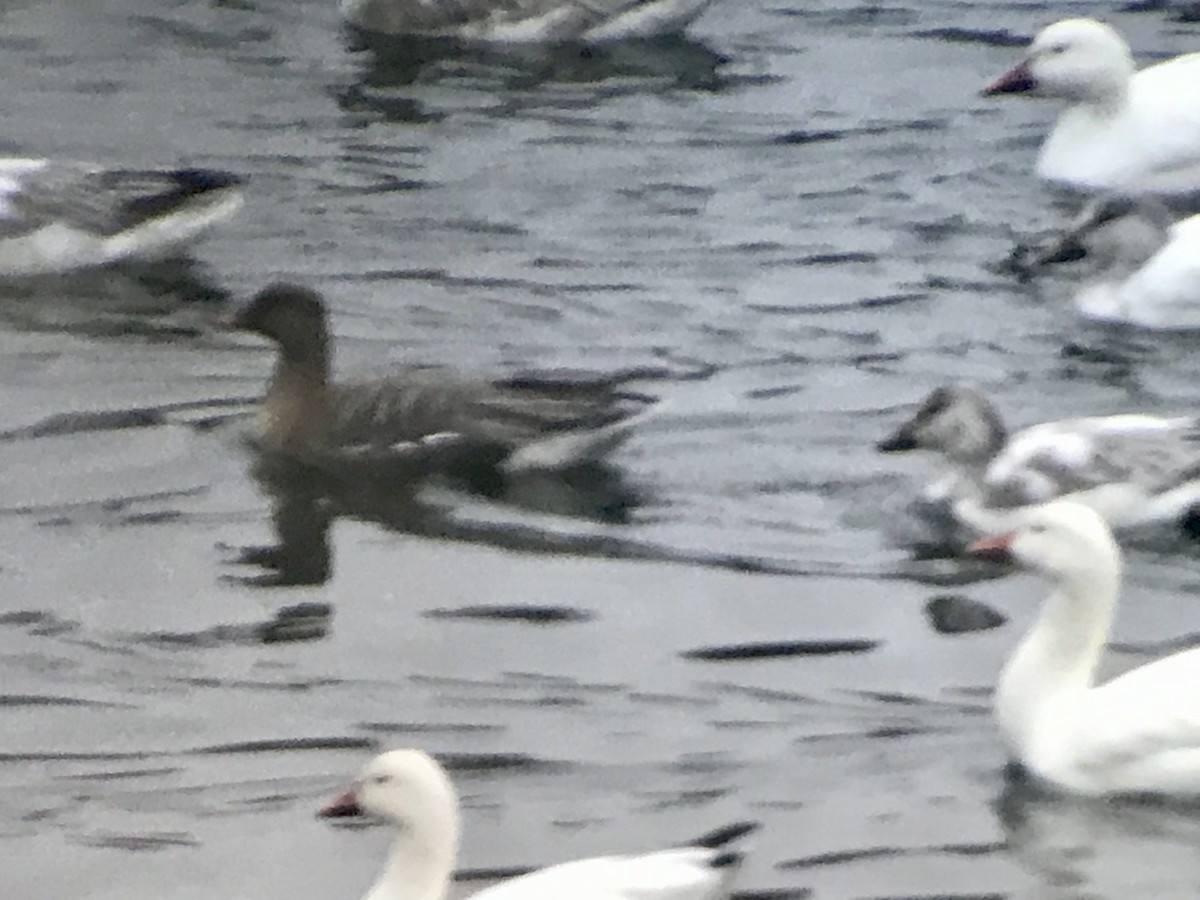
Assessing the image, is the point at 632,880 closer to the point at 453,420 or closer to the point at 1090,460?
the point at 1090,460

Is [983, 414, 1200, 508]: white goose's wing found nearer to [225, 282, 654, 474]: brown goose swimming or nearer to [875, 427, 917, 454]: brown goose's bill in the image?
[875, 427, 917, 454]: brown goose's bill

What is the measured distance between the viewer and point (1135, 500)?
8.91m

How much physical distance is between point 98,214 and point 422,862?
6.19 m

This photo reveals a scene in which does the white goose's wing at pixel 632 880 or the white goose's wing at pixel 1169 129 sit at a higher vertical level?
the white goose's wing at pixel 1169 129

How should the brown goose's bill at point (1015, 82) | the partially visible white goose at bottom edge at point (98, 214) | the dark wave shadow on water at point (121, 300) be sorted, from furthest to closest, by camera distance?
the brown goose's bill at point (1015, 82) → the partially visible white goose at bottom edge at point (98, 214) → the dark wave shadow on water at point (121, 300)

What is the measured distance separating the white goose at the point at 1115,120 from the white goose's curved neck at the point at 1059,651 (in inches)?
228

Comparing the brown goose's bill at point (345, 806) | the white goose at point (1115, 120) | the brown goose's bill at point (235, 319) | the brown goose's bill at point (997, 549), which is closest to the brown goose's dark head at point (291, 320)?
the brown goose's bill at point (235, 319)

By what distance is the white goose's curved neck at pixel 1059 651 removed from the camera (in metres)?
7.35

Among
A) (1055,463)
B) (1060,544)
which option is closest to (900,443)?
(1055,463)

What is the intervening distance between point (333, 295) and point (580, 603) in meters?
3.13

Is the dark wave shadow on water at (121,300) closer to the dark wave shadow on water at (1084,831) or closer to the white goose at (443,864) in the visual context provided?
the dark wave shadow on water at (1084,831)

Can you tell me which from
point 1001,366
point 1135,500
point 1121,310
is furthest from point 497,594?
point 1121,310

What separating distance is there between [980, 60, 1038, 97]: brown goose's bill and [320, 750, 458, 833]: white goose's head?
792cm

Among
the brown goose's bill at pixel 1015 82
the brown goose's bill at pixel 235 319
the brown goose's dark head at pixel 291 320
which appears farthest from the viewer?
the brown goose's bill at pixel 1015 82
